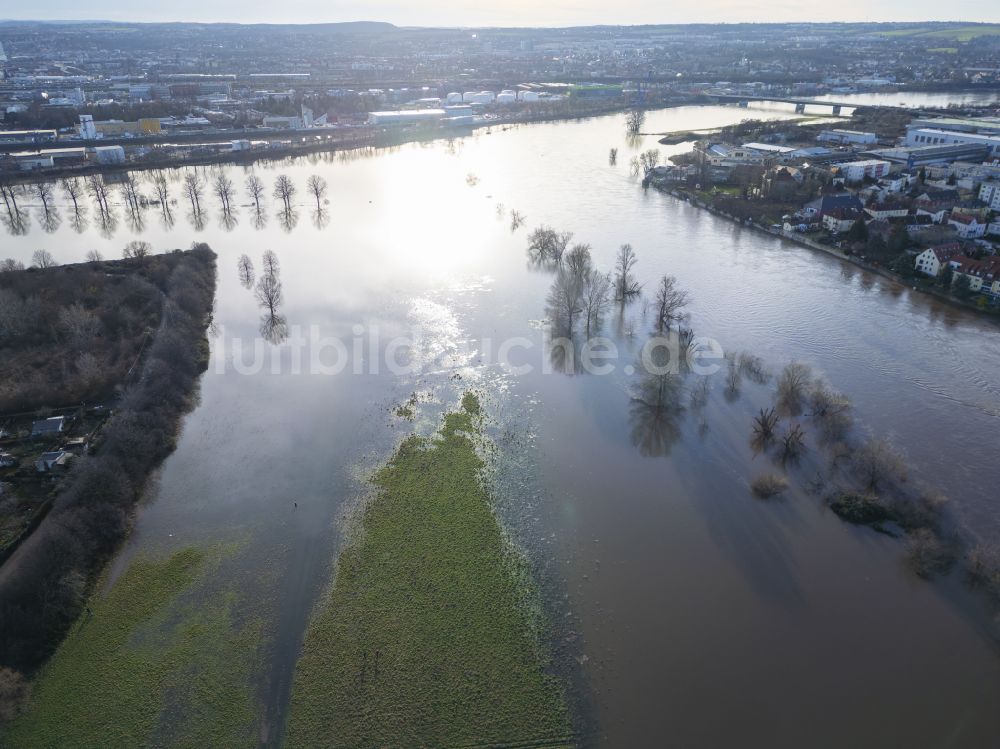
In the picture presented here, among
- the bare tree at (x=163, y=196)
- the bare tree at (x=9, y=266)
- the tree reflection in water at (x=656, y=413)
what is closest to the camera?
the tree reflection in water at (x=656, y=413)

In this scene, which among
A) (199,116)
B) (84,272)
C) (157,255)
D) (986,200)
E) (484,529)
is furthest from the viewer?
(199,116)

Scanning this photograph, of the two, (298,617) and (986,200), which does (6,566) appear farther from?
(986,200)

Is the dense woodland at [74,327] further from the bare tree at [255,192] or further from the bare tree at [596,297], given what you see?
the bare tree at [596,297]

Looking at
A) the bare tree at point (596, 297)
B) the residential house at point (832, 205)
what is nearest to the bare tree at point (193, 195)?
the bare tree at point (596, 297)

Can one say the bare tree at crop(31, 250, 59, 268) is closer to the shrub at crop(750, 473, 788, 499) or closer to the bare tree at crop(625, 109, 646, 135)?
the shrub at crop(750, 473, 788, 499)

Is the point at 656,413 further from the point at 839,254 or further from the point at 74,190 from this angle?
the point at 74,190

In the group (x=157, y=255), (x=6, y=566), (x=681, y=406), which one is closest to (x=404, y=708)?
(x=6, y=566)
